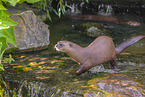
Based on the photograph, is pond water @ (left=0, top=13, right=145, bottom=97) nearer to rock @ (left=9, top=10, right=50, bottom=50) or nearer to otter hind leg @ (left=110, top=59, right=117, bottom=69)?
otter hind leg @ (left=110, top=59, right=117, bottom=69)

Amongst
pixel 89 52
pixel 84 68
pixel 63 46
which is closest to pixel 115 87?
pixel 84 68

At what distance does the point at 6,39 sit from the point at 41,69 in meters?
1.22

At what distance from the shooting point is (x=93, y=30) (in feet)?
17.1

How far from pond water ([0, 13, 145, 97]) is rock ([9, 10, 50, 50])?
214 millimetres

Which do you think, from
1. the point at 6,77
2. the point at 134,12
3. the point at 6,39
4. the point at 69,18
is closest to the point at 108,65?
the point at 6,77

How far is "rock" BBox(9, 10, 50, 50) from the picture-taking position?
4051 mm

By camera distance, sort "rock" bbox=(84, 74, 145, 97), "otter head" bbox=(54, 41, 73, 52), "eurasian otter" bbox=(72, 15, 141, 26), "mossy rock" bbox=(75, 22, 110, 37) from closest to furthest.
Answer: "rock" bbox=(84, 74, 145, 97) → "otter head" bbox=(54, 41, 73, 52) → "mossy rock" bbox=(75, 22, 110, 37) → "eurasian otter" bbox=(72, 15, 141, 26)

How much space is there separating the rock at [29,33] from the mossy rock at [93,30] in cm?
122

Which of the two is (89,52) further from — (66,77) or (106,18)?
(106,18)

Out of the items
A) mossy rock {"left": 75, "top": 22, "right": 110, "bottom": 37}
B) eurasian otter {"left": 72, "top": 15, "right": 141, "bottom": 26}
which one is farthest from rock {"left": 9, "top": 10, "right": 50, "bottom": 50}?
eurasian otter {"left": 72, "top": 15, "right": 141, "bottom": 26}

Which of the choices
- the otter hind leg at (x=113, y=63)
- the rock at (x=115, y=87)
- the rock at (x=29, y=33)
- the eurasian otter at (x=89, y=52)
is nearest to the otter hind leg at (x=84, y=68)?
the eurasian otter at (x=89, y=52)

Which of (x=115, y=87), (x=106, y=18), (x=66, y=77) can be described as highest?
(x=115, y=87)

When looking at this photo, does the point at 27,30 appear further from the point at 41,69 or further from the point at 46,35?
the point at 41,69

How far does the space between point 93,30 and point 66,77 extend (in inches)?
98.2
